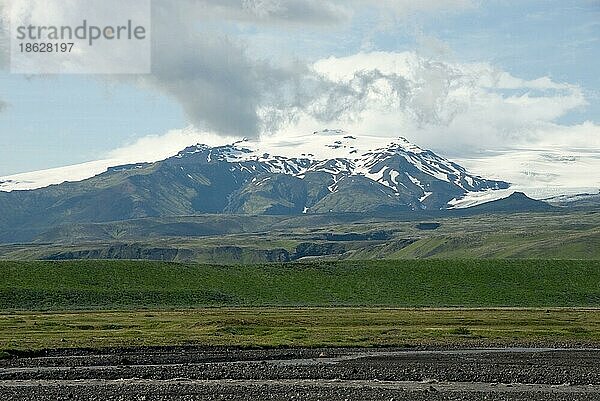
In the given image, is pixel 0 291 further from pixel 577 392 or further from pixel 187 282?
pixel 577 392

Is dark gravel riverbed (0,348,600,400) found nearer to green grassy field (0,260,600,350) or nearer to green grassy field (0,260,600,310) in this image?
green grassy field (0,260,600,350)

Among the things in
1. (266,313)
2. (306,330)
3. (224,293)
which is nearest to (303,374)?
(306,330)

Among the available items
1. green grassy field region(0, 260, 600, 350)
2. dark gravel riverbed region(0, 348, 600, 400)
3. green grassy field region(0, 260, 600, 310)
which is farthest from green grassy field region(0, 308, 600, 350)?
green grassy field region(0, 260, 600, 310)

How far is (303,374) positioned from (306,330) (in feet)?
143

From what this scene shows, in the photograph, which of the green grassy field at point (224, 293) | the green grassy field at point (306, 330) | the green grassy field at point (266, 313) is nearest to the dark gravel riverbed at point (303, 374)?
the green grassy field at point (306, 330)

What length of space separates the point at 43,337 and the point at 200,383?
1676 inches

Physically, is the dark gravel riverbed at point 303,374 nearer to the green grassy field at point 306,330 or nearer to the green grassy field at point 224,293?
the green grassy field at point 306,330

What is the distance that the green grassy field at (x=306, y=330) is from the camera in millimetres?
88250

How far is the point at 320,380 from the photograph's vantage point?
57312mm

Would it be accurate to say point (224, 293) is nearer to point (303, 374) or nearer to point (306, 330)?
point (306, 330)

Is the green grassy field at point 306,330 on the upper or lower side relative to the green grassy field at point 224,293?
upper

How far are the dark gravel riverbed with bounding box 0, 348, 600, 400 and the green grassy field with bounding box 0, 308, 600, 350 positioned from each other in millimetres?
7332

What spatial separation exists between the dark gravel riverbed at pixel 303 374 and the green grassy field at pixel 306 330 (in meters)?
7.33

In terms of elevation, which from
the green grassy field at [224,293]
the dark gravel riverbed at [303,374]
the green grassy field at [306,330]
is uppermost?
the dark gravel riverbed at [303,374]
